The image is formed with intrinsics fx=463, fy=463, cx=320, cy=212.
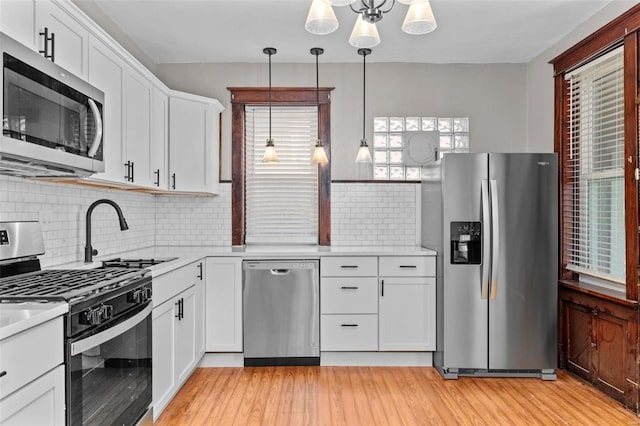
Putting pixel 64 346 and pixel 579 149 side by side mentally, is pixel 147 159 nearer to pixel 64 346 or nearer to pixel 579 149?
pixel 64 346

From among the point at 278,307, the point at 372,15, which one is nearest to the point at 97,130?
the point at 372,15

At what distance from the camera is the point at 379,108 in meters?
4.38

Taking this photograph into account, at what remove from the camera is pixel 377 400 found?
308cm

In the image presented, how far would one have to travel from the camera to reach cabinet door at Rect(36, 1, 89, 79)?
6.79 feet

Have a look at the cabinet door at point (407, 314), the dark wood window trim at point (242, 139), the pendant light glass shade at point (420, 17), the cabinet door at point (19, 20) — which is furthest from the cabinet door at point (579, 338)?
the cabinet door at point (19, 20)


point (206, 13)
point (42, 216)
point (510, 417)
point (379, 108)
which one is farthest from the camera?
point (379, 108)

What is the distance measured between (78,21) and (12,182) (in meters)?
0.90

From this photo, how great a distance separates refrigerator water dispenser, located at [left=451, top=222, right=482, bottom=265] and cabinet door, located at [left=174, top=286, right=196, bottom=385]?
1.97m

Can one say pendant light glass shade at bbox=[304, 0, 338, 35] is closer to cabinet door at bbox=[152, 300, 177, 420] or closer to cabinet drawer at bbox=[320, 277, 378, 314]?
cabinet door at bbox=[152, 300, 177, 420]

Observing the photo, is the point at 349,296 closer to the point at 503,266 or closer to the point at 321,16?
the point at 503,266

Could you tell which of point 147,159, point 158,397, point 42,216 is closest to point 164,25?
point 147,159

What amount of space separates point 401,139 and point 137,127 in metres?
2.34

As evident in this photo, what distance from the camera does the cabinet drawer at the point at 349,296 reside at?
377cm

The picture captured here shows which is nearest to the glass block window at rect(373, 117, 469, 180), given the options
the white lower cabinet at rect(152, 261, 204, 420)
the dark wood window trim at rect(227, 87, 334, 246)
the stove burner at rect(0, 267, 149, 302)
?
the dark wood window trim at rect(227, 87, 334, 246)
